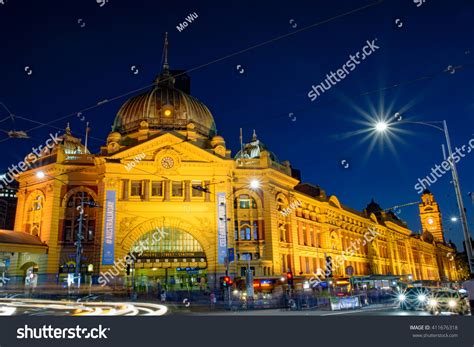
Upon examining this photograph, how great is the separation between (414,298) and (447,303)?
403 cm

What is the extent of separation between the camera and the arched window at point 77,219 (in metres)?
49.8

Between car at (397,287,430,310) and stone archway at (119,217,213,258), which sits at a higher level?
stone archway at (119,217,213,258)

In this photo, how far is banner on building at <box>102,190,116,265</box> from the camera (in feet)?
149

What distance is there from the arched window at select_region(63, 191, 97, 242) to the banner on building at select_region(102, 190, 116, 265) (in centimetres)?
354

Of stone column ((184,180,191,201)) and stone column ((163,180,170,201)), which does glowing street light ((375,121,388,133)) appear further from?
stone column ((163,180,170,201))

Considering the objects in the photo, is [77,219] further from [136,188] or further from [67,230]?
[136,188]

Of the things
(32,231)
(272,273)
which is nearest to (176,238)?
(272,273)

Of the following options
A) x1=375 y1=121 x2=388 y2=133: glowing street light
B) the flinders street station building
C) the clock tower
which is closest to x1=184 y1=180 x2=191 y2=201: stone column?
the flinders street station building

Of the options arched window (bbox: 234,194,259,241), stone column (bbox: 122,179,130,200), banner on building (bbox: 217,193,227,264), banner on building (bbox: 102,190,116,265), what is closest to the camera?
banner on building (bbox: 102,190,116,265)
